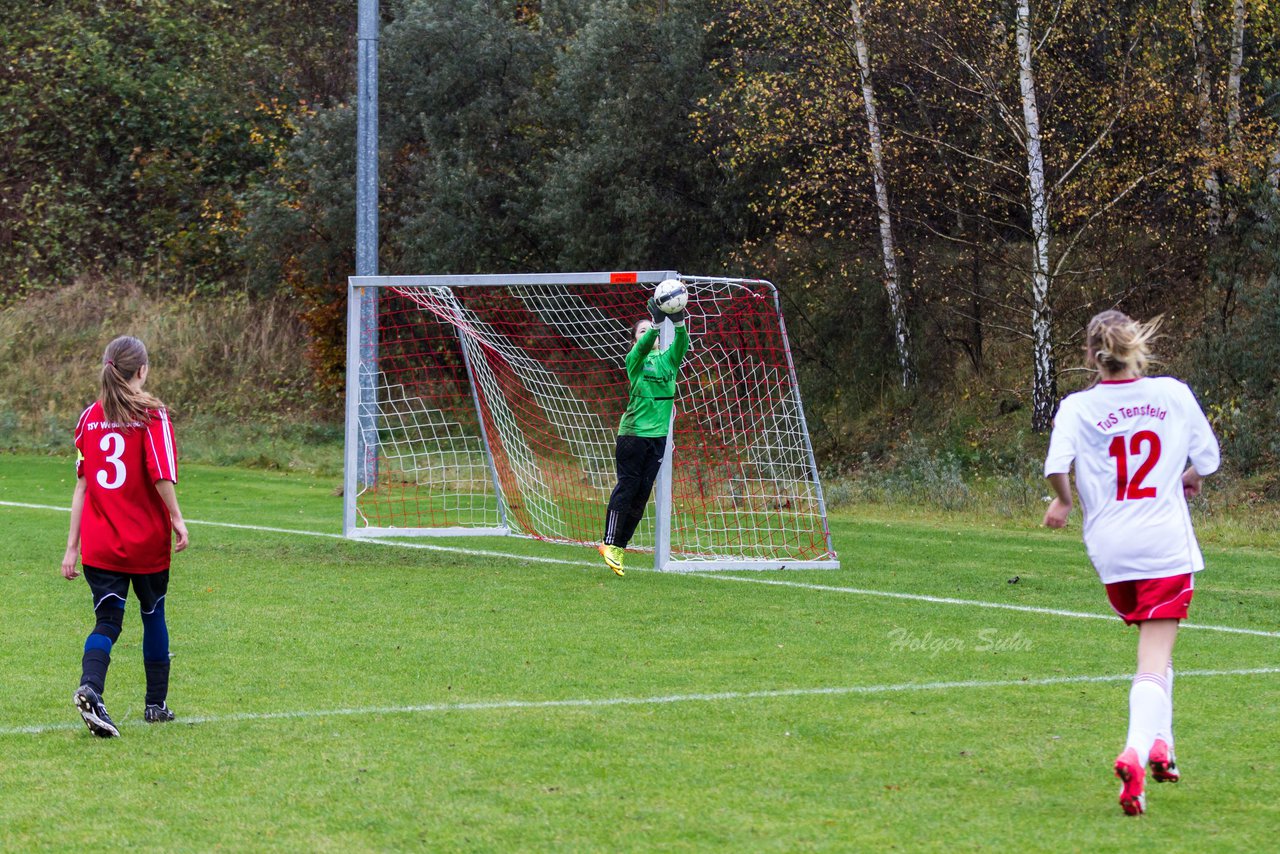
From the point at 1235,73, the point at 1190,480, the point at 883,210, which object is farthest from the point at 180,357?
the point at 1190,480

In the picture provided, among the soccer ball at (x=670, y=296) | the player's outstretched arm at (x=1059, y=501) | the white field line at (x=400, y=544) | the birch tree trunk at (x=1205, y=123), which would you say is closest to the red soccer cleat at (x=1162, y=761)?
the player's outstretched arm at (x=1059, y=501)

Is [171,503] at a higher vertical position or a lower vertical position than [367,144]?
lower

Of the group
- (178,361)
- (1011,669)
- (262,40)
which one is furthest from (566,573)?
(262,40)

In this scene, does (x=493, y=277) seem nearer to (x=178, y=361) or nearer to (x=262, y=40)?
(x=178, y=361)

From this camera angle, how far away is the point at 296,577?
11602 mm

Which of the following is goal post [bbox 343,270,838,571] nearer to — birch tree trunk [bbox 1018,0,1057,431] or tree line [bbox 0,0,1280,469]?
birch tree trunk [bbox 1018,0,1057,431]

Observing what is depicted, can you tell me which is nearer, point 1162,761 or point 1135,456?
point 1162,761

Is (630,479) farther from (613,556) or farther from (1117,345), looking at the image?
(1117,345)

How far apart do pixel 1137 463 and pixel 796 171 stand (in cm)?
1809

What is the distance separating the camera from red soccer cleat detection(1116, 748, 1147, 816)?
498cm

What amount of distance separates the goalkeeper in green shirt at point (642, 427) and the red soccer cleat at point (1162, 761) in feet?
21.9

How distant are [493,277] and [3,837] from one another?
856 cm

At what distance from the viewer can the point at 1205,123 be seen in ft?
66.3

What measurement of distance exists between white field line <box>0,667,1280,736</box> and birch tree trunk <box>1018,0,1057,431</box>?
1304cm
